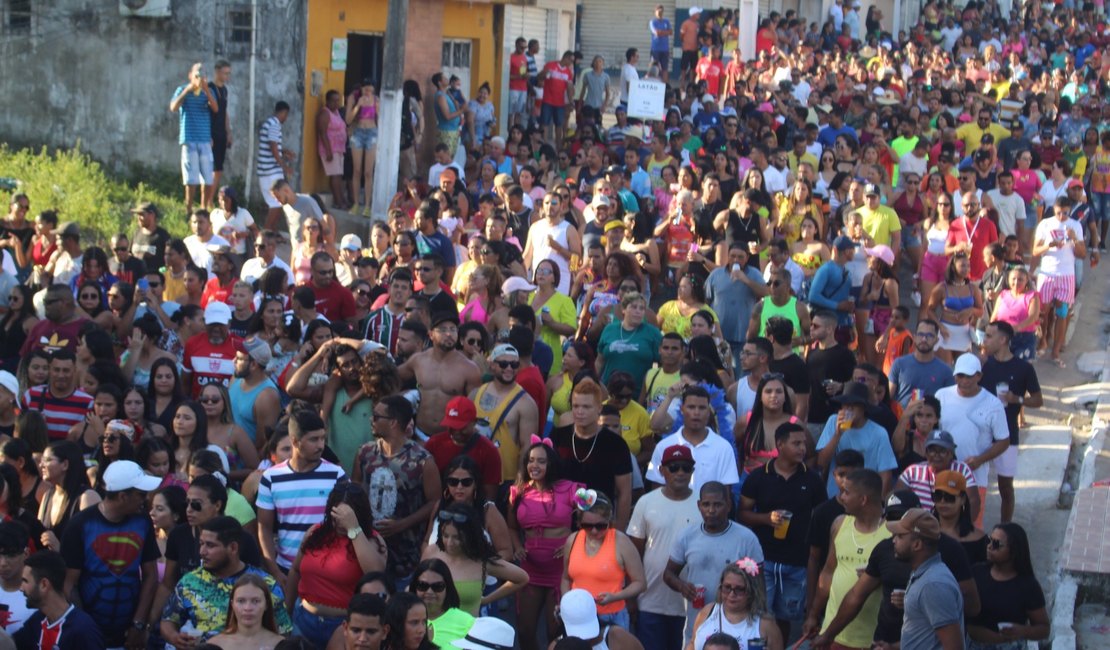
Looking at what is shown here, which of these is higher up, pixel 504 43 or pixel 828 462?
pixel 504 43

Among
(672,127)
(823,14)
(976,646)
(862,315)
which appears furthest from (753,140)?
(823,14)

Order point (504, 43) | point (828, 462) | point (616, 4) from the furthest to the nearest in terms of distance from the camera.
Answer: point (616, 4)
point (504, 43)
point (828, 462)

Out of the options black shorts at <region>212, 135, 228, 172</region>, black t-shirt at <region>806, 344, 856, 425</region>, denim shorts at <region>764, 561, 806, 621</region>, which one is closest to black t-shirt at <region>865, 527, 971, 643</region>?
denim shorts at <region>764, 561, 806, 621</region>

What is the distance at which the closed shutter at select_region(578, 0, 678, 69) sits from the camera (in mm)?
34531

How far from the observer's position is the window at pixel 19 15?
21203 millimetres

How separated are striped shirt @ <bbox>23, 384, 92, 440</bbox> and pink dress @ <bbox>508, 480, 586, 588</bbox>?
322 centimetres

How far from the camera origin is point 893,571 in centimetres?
888

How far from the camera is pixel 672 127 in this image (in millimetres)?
23000

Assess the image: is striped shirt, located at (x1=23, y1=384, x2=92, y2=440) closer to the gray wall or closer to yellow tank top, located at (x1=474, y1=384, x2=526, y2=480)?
yellow tank top, located at (x1=474, y1=384, x2=526, y2=480)

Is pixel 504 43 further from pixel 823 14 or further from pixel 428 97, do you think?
pixel 823 14

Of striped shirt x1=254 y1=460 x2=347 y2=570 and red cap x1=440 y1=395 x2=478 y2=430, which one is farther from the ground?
red cap x1=440 y1=395 x2=478 y2=430

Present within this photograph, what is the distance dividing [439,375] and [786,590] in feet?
8.85

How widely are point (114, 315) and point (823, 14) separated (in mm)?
29092

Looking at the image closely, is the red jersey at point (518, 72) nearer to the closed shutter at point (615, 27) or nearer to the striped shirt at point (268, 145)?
the striped shirt at point (268, 145)
